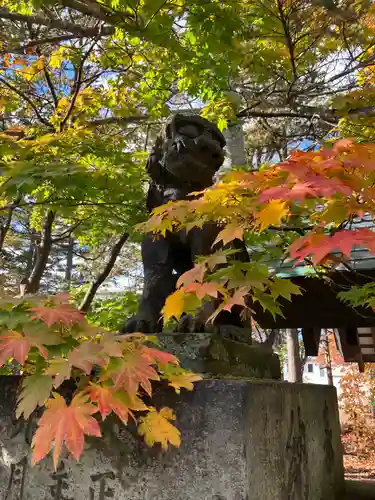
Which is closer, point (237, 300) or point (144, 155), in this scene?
point (237, 300)

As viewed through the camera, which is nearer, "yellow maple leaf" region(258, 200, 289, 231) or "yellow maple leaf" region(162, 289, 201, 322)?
"yellow maple leaf" region(258, 200, 289, 231)

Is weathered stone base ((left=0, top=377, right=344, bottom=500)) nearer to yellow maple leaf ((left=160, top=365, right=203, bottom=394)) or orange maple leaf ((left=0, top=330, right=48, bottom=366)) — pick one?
yellow maple leaf ((left=160, top=365, right=203, bottom=394))

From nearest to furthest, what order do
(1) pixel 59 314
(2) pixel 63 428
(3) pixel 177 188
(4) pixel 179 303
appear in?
(2) pixel 63 428
(1) pixel 59 314
(4) pixel 179 303
(3) pixel 177 188

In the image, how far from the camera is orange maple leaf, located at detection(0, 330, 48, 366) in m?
1.47

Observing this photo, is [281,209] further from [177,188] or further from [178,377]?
[177,188]

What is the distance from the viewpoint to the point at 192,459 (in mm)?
1925

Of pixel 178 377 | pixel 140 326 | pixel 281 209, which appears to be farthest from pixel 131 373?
pixel 140 326

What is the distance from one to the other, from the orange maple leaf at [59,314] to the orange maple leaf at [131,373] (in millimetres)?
245

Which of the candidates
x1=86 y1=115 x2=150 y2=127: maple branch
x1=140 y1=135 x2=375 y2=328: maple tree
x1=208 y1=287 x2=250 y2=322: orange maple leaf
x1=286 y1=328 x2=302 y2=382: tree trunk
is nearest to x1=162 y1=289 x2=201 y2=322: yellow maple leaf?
x1=140 y1=135 x2=375 y2=328: maple tree

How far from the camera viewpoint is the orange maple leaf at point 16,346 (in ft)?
4.83

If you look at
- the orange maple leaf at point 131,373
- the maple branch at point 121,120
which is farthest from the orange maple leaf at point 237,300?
the maple branch at point 121,120

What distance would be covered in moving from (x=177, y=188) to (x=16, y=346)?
5.38 feet

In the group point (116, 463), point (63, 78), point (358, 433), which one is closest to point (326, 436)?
point (116, 463)

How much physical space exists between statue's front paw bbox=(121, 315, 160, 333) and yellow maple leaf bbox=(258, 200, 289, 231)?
1056mm
